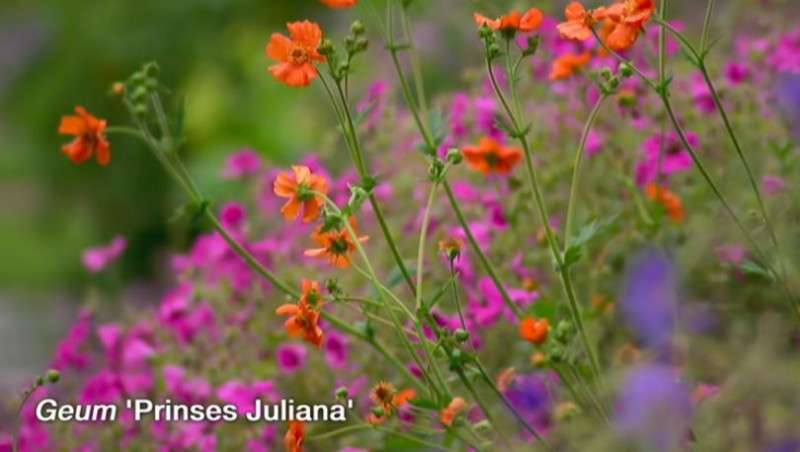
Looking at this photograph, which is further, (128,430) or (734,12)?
(734,12)

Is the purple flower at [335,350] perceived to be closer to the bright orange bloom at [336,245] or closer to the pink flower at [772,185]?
the bright orange bloom at [336,245]

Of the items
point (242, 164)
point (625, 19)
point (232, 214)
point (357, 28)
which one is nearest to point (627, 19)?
point (625, 19)

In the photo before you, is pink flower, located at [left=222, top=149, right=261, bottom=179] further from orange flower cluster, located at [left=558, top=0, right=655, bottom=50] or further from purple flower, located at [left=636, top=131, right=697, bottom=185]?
orange flower cluster, located at [left=558, top=0, right=655, bottom=50]

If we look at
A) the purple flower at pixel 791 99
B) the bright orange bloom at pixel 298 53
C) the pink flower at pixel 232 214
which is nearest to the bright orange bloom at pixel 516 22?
the bright orange bloom at pixel 298 53

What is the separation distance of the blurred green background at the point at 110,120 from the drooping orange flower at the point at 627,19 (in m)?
1.87

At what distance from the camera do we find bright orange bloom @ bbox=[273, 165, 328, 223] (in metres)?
0.94

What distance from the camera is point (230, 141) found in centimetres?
325

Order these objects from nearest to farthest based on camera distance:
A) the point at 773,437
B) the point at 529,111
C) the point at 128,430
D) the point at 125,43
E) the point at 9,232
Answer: the point at 773,437 → the point at 128,430 → the point at 529,111 → the point at 125,43 → the point at 9,232

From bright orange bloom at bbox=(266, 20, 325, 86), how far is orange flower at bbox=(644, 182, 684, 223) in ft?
1.53

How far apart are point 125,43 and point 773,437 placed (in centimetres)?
237

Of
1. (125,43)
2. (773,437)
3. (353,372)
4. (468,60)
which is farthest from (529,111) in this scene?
(125,43)

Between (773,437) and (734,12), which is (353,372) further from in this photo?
(734,12)

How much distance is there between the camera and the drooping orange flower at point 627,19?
909 mm

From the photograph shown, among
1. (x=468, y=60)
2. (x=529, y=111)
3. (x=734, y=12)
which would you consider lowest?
(x=529, y=111)
